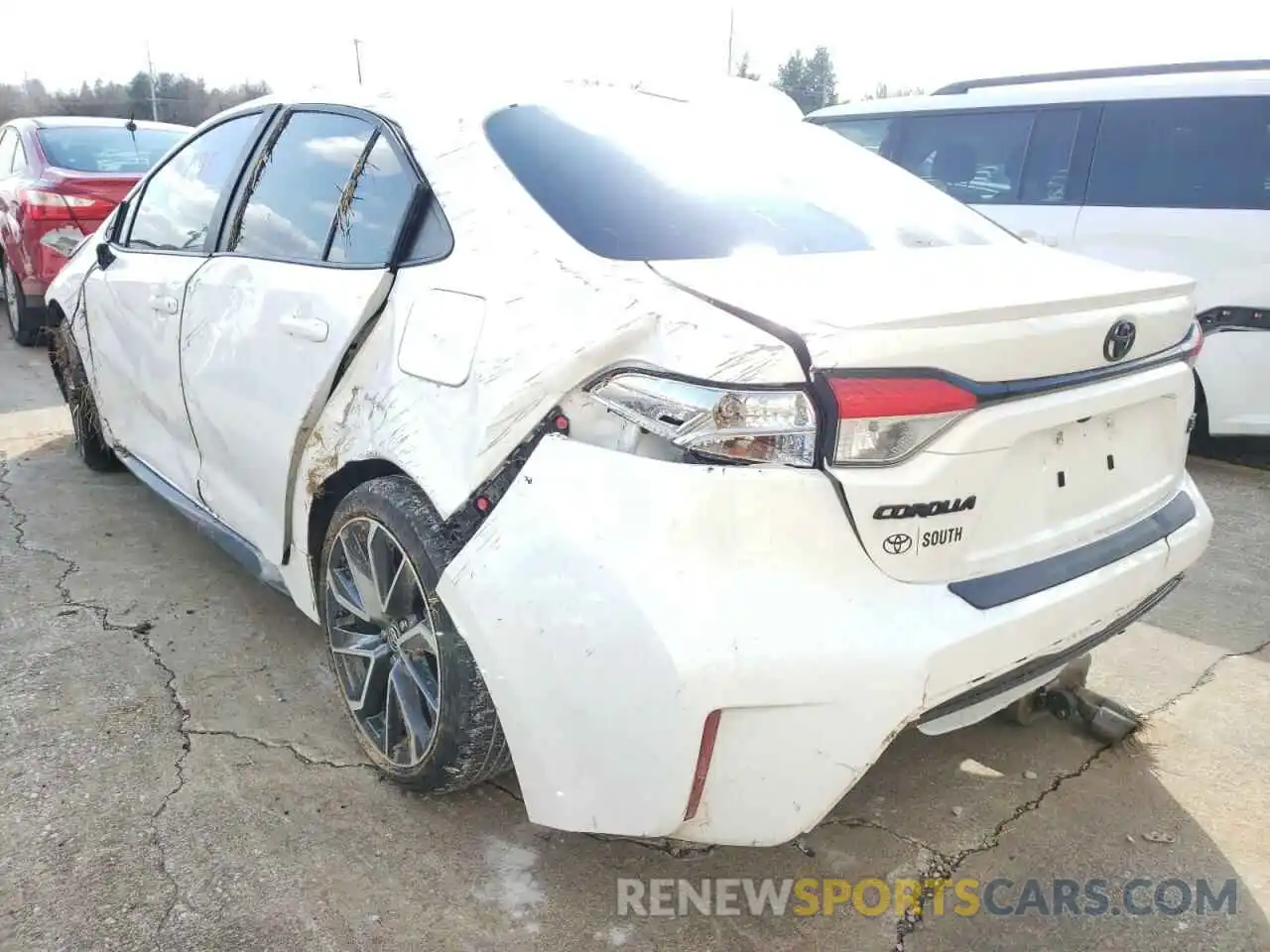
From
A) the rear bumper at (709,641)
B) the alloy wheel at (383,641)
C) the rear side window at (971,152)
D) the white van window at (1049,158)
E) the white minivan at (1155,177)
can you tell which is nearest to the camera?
the rear bumper at (709,641)

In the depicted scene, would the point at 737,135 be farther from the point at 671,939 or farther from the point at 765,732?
the point at 671,939

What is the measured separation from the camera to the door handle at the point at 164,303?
309 cm

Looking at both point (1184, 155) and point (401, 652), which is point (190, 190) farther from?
point (1184, 155)

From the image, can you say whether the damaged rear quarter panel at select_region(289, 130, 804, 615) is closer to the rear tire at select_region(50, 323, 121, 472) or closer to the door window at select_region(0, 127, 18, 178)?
the rear tire at select_region(50, 323, 121, 472)

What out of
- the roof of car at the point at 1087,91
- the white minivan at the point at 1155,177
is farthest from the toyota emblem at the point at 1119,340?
the roof of car at the point at 1087,91

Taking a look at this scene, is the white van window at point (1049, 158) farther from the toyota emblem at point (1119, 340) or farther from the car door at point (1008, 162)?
the toyota emblem at point (1119, 340)

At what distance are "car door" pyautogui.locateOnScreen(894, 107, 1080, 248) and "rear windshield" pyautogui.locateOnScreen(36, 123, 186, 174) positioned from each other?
520cm

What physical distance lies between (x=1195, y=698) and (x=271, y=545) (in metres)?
2.63

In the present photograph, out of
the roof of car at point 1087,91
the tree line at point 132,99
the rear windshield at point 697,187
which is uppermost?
the roof of car at point 1087,91

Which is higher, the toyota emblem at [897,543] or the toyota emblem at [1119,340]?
the toyota emblem at [1119,340]

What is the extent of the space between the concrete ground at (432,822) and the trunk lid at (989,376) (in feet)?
2.48

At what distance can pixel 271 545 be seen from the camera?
274 cm

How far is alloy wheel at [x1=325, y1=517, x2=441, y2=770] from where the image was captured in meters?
2.20

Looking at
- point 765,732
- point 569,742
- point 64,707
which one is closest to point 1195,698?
point 765,732
